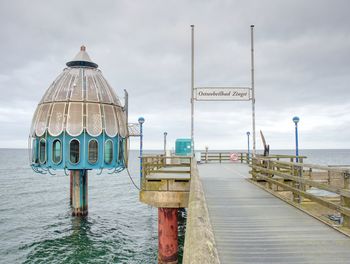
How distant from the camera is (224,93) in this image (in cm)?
1658

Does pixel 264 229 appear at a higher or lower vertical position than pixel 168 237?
higher

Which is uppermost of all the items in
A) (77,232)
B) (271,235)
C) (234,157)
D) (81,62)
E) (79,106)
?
(81,62)

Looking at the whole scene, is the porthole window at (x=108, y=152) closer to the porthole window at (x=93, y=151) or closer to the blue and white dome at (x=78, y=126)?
the blue and white dome at (x=78, y=126)

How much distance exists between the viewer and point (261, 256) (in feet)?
16.0

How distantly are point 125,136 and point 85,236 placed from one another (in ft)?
30.1

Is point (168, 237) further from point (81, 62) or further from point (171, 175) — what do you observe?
point (81, 62)

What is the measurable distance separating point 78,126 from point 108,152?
10.2 feet

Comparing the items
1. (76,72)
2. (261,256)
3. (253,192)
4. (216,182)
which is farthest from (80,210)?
(261,256)

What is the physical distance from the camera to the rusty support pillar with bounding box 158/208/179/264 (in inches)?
505

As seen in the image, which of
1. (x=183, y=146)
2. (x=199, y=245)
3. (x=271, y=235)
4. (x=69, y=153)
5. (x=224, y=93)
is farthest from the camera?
(x=183, y=146)

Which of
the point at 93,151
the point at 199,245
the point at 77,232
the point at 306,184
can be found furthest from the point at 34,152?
the point at 199,245

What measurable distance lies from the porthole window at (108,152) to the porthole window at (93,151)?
2.75ft

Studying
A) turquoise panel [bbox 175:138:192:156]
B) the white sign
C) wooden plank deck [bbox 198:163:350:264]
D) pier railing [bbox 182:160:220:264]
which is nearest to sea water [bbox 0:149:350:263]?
turquoise panel [bbox 175:138:192:156]

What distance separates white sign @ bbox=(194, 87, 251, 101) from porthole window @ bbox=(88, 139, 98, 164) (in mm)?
Answer: 10504
